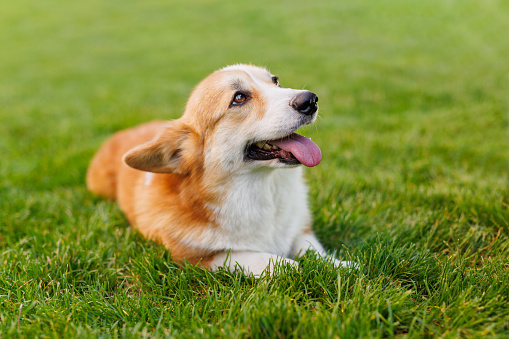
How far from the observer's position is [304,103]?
7.93 feet

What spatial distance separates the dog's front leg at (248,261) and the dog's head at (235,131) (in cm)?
55

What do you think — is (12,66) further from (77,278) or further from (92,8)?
(77,278)

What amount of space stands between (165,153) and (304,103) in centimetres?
99

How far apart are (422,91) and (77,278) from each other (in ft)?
21.0

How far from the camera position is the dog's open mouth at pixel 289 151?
248cm

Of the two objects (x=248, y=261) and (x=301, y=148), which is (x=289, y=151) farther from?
(x=248, y=261)

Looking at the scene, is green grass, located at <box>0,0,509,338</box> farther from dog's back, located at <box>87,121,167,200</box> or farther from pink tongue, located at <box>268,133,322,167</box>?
pink tongue, located at <box>268,133,322,167</box>

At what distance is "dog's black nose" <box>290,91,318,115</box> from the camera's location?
7.93ft

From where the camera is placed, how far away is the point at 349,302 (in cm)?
190

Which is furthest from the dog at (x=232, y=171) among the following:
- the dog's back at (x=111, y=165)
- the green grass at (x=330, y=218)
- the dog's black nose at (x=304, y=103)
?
the dog's back at (x=111, y=165)

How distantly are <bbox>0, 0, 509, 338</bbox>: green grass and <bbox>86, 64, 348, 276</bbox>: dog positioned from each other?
0.70ft

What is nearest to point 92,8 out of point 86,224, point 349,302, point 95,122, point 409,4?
point 409,4

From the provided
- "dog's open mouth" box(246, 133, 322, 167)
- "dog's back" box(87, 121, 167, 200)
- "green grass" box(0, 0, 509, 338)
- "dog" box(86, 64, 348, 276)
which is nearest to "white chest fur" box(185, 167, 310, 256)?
"dog" box(86, 64, 348, 276)

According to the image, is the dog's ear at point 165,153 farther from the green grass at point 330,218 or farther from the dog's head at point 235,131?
the green grass at point 330,218
